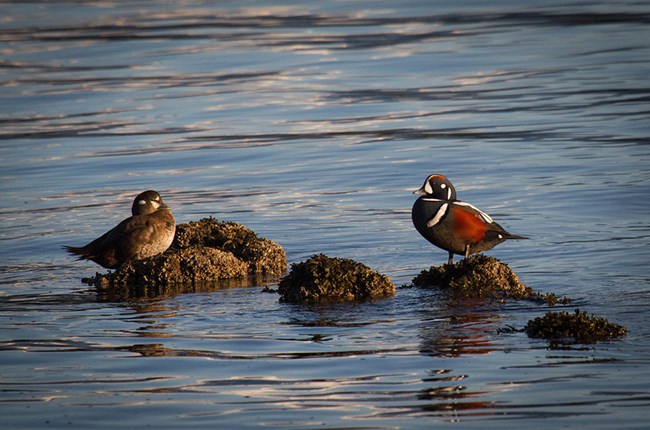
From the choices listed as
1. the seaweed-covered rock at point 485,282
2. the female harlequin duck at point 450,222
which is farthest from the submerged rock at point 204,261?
the seaweed-covered rock at point 485,282

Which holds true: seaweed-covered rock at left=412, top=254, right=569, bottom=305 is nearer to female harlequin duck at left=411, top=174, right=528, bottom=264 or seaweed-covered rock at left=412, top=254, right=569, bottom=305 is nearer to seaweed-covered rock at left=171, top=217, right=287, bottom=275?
female harlequin duck at left=411, top=174, right=528, bottom=264

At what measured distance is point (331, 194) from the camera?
1638 centimetres

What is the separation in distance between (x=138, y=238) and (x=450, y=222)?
3144 mm

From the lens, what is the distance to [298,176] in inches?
706

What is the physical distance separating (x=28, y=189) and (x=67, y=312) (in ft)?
24.8

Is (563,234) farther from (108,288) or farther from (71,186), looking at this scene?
(71,186)

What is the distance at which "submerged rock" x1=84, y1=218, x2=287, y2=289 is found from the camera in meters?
11.5

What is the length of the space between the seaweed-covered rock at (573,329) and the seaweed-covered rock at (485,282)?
1.18 metres

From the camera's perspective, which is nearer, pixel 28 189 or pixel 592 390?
pixel 592 390

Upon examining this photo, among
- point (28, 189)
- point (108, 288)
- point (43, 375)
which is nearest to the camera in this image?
point (43, 375)

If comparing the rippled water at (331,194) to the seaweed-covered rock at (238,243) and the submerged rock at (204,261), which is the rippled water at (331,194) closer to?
the submerged rock at (204,261)

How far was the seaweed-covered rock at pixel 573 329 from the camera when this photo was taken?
8.79m

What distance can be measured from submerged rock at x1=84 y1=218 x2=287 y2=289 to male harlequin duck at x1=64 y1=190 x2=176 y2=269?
195 mm

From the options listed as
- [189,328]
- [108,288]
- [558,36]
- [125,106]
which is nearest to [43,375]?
[189,328]
